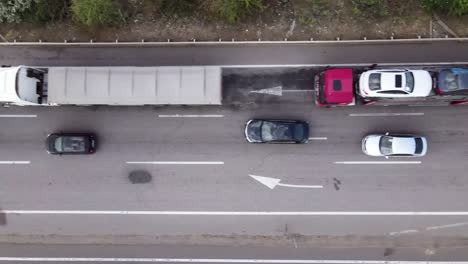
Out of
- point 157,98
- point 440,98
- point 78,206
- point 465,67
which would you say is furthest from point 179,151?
point 465,67

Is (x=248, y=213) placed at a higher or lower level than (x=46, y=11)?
lower

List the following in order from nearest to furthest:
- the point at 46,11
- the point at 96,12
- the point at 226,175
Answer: the point at 96,12, the point at 46,11, the point at 226,175

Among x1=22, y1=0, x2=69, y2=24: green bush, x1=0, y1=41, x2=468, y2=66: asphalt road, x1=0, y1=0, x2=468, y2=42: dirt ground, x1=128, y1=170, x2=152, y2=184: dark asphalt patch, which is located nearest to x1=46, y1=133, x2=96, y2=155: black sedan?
x1=128, y1=170, x2=152, y2=184: dark asphalt patch

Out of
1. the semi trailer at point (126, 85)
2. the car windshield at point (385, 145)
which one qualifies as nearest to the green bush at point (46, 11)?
the semi trailer at point (126, 85)

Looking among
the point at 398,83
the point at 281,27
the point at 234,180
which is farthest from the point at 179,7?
the point at 398,83

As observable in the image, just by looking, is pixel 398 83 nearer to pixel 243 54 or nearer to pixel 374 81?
pixel 374 81

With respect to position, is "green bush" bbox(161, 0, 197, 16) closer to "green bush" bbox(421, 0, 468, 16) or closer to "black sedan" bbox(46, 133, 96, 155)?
"black sedan" bbox(46, 133, 96, 155)

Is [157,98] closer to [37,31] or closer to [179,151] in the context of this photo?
[179,151]
